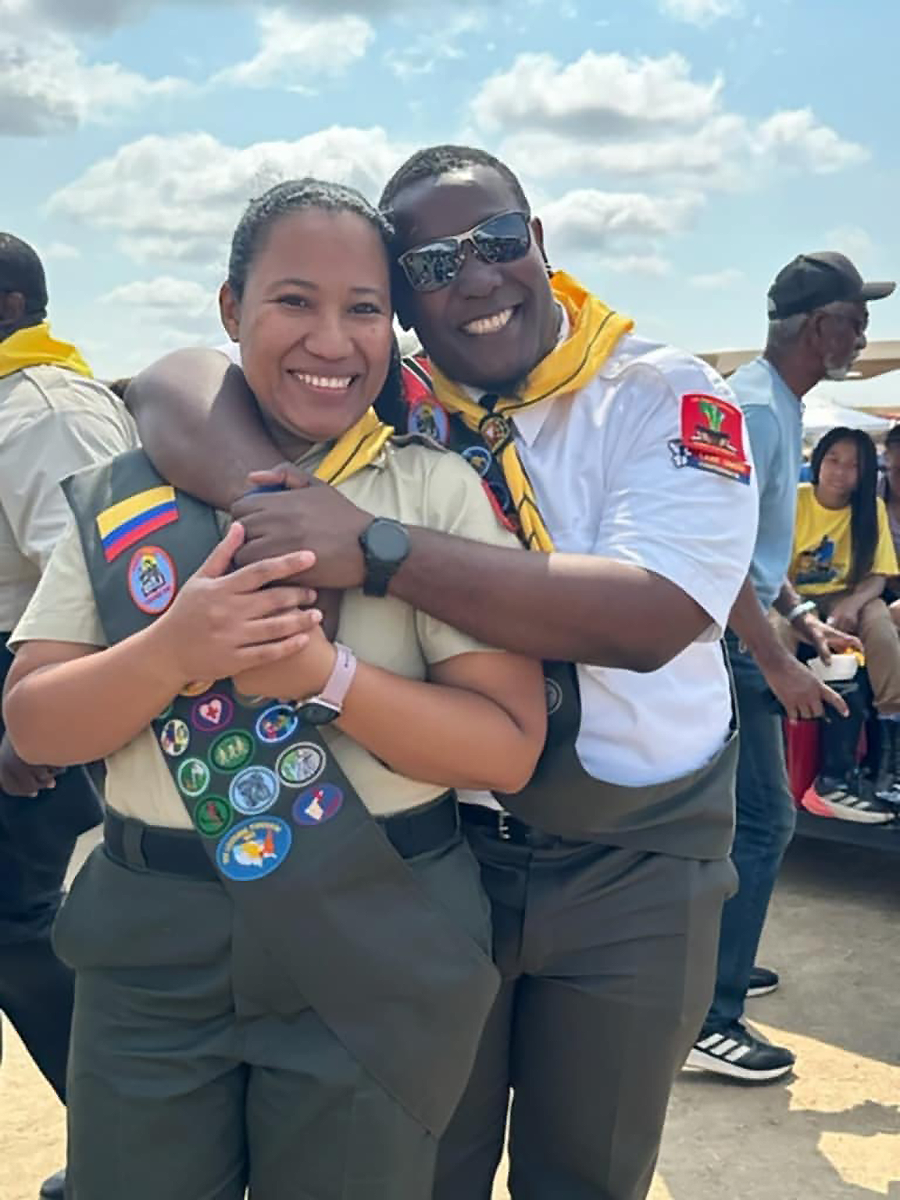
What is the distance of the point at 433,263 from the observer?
1904mm

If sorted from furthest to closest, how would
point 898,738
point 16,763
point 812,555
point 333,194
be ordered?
point 812,555 < point 898,738 < point 16,763 < point 333,194

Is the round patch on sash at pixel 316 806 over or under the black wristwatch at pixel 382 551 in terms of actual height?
under

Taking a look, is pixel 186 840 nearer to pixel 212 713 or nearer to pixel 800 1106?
pixel 212 713

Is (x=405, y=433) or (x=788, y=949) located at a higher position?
(x=405, y=433)

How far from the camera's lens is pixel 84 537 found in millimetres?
1725

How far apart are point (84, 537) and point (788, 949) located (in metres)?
3.66

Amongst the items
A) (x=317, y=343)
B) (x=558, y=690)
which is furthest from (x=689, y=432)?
(x=317, y=343)

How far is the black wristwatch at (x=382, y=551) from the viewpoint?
1.62m

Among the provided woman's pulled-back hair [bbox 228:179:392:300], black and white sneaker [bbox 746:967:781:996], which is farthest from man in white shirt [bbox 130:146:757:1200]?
black and white sneaker [bbox 746:967:781:996]

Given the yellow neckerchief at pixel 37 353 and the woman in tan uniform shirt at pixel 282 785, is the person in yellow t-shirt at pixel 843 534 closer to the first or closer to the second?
the yellow neckerchief at pixel 37 353

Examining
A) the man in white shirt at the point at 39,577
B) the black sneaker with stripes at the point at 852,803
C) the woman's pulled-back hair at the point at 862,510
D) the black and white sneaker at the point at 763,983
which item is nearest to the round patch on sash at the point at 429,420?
the man in white shirt at the point at 39,577

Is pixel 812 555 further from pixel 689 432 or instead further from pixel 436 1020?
pixel 436 1020

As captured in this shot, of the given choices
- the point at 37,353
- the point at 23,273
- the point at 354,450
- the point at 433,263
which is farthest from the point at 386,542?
the point at 23,273

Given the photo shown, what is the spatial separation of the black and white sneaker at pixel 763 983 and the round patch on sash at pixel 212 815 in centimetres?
314
